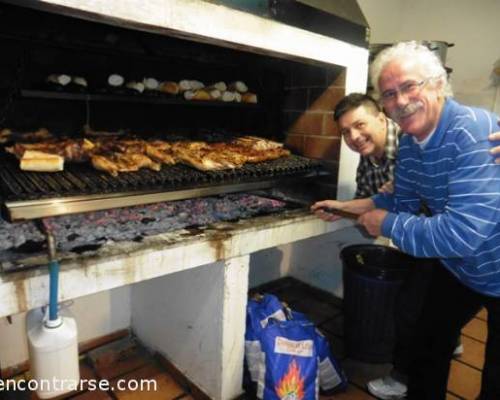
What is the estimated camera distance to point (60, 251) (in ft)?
4.07

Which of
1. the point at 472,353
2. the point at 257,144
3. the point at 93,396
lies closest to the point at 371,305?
the point at 472,353

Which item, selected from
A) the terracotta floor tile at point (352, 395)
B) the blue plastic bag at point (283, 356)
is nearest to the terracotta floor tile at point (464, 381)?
the terracotta floor tile at point (352, 395)

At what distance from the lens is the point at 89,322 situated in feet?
7.04

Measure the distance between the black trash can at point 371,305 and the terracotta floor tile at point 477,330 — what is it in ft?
2.23

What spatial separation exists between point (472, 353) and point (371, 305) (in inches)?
30.6

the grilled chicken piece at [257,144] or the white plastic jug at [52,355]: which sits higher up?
the grilled chicken piece at [257,144]

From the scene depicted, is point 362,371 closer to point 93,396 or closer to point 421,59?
point 93,396

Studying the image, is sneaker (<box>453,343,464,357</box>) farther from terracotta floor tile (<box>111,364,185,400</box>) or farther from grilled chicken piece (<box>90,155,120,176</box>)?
grilled chicken piece (<box>90,155,120,176</box>)

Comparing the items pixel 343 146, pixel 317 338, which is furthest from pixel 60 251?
pixel 343 146

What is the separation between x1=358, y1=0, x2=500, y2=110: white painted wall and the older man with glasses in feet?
7.97

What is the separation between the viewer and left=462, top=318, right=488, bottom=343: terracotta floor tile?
7.99ft

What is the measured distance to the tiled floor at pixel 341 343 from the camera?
193 cm

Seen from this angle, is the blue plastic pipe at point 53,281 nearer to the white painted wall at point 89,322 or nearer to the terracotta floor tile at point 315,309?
the white painted wall at point 89,322

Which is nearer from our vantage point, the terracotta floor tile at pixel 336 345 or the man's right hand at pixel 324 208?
the man's right hand at pixel 324 208
